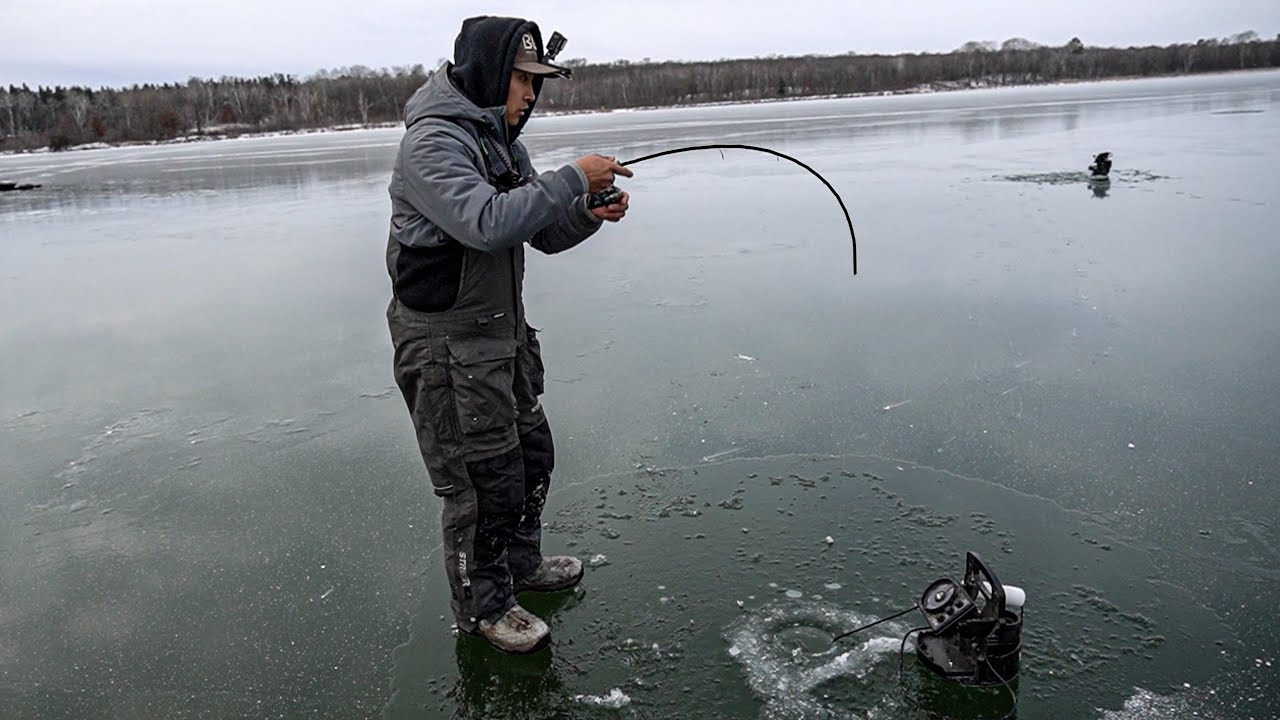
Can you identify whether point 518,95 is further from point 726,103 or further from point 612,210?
point 726,103

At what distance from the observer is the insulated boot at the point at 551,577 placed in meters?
3.04

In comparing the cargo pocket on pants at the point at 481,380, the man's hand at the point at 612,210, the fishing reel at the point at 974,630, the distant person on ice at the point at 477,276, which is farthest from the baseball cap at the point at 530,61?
the fishing reel at the point at 974,630

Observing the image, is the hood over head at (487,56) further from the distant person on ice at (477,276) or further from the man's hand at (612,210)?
the man's hand at (612,210)

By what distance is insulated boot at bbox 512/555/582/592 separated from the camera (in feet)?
9.98

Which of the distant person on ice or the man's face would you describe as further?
the man's face

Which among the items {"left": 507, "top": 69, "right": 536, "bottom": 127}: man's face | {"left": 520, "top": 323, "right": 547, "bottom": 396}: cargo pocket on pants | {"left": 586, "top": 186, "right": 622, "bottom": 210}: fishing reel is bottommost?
{"left": 520, "top": 323, "right": 547, "bottom": 396}: cargo pocket on pants

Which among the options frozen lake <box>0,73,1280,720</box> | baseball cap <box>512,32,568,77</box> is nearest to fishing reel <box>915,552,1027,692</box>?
frozen lake <box>0,73,1280,720</box>

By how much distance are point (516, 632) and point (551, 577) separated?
32 cm

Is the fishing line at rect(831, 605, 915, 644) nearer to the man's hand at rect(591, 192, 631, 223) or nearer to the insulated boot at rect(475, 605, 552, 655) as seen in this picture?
the insulated boot at rect(475, 605, 552, 655)

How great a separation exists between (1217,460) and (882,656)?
6.77 feet

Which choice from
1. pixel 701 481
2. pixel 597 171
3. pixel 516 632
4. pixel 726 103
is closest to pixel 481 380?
pixel 597 171

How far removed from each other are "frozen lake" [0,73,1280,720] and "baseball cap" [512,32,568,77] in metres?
1.68

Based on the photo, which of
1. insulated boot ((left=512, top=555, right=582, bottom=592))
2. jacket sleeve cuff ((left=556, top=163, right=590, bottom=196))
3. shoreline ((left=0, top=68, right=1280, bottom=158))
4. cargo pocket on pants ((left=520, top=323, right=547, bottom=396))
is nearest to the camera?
jacket sleeve cuff ((left=556, top=163, right=590, bottom=196))

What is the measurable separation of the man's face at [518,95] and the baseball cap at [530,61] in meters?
0.03
